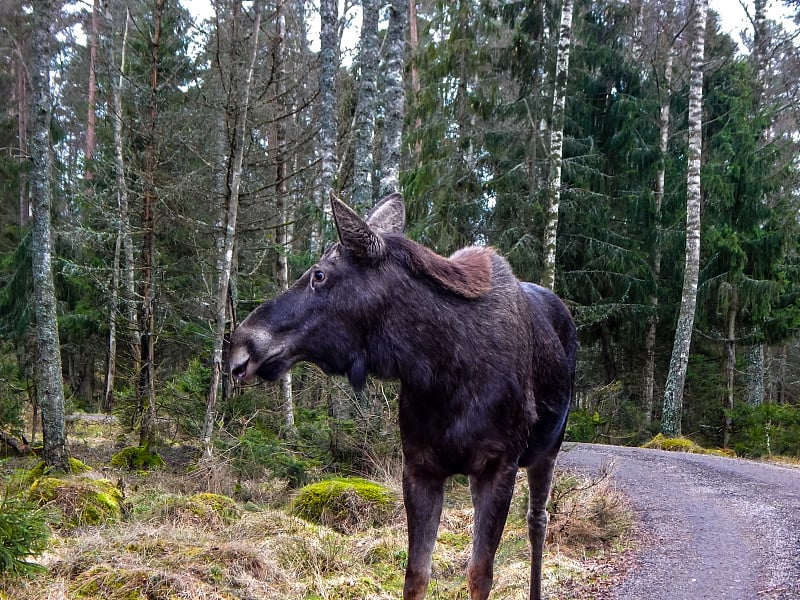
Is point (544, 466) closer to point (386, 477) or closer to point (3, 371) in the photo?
point (386, 477)

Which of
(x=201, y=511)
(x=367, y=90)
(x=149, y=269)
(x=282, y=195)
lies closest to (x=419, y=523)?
(x=201, y=511)

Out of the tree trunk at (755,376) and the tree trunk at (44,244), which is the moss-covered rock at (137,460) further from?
the tree trunk at (755,376)

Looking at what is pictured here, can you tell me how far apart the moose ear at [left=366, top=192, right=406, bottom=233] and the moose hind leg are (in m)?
1.90

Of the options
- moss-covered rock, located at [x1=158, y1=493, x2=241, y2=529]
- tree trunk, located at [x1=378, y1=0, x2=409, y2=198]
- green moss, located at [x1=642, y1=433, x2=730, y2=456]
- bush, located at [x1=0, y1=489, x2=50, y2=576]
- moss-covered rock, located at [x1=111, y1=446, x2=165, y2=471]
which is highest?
tree trunk, located at [x1=378, y1=0, x2=409, y2=198]

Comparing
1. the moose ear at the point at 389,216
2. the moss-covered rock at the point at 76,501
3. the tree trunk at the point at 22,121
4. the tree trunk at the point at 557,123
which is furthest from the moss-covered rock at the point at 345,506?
the tree trunk at the point at 22,121

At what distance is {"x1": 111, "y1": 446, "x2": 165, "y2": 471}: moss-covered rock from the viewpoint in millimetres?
10656

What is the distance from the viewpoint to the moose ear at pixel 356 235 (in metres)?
2.89

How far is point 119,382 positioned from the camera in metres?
23.0

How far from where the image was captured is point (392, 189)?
31.6 ft

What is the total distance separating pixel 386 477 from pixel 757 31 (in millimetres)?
22809

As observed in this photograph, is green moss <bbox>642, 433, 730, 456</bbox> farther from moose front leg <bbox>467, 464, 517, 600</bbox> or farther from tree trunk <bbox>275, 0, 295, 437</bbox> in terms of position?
moose front leg <bbox>467, 464, 517, 600</bbox>

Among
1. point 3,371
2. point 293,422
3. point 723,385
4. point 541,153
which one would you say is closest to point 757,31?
point 541,153

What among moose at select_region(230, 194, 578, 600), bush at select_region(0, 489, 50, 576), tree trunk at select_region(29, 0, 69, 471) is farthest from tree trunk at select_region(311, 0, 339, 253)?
moose at select_region(230, 194, 578, 600)

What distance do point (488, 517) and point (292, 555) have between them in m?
2.63
